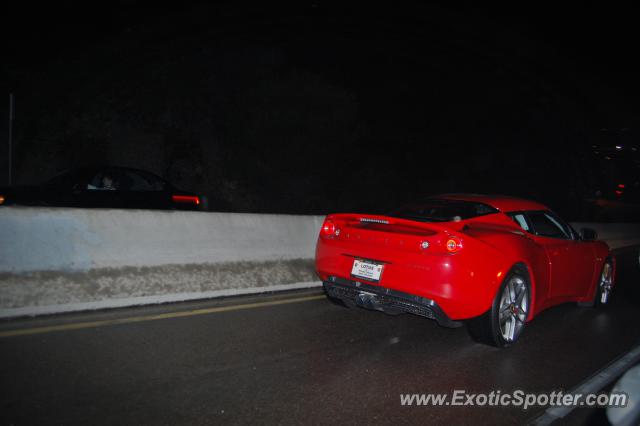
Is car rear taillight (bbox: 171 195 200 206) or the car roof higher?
the car roof

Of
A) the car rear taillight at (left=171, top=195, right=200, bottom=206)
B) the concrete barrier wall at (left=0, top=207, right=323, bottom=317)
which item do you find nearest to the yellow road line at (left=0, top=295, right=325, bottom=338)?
the concrete barrier wall at (left=0, top=207, right=323, bottom=317)

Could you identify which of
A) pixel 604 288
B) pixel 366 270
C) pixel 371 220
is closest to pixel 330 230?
pixel 371 220

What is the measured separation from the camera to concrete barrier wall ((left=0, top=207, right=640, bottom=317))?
211 inches

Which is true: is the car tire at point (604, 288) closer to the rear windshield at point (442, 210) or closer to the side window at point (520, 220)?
the side window at point (520, 220)

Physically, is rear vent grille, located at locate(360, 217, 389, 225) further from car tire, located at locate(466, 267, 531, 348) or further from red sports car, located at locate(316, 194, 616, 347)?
car tire, located at locate(466, 267, 531, 348)

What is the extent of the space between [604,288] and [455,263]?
4064mm

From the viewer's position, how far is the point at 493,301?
203 inches

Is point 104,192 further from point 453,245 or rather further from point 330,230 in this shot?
point 453,245

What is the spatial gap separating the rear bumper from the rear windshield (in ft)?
3.09

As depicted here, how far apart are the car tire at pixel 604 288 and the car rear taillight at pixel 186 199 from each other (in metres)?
7.99

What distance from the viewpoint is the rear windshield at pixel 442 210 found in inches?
229

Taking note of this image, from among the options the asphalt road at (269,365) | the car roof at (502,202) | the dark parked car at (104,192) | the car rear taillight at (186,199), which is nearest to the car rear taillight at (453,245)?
the asphalt road at (269,365)

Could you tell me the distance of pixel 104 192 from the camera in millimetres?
10945

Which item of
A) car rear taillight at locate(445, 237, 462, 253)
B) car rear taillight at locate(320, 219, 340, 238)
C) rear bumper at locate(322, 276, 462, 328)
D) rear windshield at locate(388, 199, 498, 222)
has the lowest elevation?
rear bumper at locate(322, 276, 462, 328)
